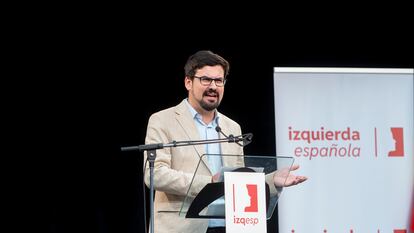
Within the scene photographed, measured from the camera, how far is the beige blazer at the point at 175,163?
3.94 metres

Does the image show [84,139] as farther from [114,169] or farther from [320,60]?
[320,60]

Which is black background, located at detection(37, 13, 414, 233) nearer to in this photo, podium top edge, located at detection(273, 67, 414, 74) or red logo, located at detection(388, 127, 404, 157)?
podium top edge, located at detection(273, 67, 414, 74)

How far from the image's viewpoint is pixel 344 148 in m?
5.77

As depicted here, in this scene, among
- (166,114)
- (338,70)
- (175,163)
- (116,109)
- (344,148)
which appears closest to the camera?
(175,163)

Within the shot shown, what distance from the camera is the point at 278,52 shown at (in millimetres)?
6371

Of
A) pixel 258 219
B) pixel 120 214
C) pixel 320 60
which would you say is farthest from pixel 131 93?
pixel 258 219

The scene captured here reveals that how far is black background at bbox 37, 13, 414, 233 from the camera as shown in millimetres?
6066

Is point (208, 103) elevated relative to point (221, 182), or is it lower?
elevated

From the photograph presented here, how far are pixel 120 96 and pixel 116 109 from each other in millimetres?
97

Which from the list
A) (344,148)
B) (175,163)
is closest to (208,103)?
(175,163)

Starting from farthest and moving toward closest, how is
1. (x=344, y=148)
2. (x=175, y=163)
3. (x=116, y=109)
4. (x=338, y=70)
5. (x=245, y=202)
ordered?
(x=116, y=109) < (x=338, y=70) < (x=344, y=148) < (x=175, y=163) < (x=245, y=202)

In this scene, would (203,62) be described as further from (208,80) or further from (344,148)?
(344,148)

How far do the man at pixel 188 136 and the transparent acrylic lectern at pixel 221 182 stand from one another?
0.16 m

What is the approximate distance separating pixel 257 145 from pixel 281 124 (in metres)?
0.55
